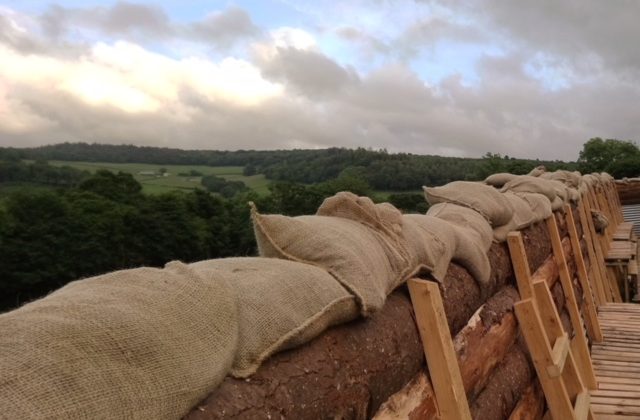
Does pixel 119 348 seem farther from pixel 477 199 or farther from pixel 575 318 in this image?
pixel 575 318

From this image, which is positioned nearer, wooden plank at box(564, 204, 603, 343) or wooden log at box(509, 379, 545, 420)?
wooden log at box(509, 379, 545, 420)

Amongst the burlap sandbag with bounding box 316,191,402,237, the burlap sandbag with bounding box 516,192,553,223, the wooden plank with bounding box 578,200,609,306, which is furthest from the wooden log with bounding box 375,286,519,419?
the wooden plank with bounding box 578,200,609,306

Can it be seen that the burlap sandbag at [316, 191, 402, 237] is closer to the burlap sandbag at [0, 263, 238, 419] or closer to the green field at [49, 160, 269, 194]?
the burlap sandbag at [0, 263, 238, 419]

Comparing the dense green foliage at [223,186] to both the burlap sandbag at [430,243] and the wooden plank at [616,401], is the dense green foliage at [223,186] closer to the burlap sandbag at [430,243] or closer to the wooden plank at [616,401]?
the wooden plank at [616,401]

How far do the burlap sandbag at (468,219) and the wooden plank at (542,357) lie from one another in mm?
440

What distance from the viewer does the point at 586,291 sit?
7082mm

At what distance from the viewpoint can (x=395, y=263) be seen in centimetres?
251

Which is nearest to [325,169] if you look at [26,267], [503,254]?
[26,267]

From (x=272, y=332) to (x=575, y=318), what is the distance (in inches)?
184

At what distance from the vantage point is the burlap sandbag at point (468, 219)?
152 inches

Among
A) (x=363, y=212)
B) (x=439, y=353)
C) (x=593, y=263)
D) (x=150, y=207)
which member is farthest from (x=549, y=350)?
(x=150, y=207)

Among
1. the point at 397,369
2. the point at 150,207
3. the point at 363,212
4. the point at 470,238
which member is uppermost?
the point at 150,207

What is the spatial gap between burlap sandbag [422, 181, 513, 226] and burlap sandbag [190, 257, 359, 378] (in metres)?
2.53

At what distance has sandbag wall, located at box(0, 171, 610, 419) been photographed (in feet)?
3.62
